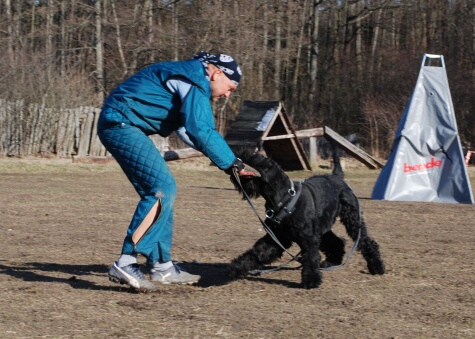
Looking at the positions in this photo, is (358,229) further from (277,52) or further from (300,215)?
(277,52)

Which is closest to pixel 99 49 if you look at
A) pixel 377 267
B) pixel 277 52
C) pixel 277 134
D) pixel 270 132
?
pixel 277 52

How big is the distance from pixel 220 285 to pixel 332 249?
119cm

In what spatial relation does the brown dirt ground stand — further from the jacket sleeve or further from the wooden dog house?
the wooden dog house

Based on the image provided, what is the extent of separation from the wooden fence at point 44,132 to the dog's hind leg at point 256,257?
42.1ft

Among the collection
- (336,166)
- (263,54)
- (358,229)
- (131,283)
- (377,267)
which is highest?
(263,54)

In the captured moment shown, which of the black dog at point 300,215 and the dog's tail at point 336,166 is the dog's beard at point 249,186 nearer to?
the black dog at point 300,215

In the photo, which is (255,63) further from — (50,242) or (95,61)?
(50,242)

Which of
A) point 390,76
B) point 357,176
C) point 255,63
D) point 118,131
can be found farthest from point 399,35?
point 118,131

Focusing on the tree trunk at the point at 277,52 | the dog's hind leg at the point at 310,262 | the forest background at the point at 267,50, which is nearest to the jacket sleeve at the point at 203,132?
the dog's hind leg at the point at 310,262

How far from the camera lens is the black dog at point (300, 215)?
5392 mm

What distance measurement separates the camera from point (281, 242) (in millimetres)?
5723

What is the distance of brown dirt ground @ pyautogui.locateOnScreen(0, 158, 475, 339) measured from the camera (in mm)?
4457

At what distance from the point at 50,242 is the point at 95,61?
19414 millimetres

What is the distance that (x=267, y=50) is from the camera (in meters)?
24.1
